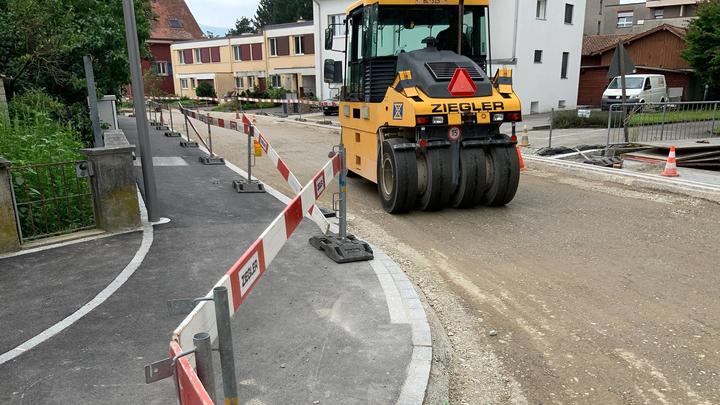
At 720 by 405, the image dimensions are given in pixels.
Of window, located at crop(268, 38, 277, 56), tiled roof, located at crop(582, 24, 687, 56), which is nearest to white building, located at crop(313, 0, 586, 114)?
tiled roof, located at crop(582, 24, 687, 56)

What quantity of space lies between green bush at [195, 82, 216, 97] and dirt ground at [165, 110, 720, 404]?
43.2 metres

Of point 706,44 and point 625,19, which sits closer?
point 706,44

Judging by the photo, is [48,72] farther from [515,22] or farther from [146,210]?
[515,22]

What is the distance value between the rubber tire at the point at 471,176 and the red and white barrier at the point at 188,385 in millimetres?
6283

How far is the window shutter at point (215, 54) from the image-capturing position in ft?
161

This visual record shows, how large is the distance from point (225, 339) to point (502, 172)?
20.9 feet

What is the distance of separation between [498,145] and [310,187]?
4277mm

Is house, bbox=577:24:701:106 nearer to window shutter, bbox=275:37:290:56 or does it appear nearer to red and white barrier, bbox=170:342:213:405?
window shutter, bbox=275:37:290:56

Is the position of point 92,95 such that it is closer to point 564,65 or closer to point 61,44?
point 61,44

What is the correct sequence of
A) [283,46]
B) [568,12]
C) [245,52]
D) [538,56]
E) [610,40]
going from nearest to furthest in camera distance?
[538,56] < [568,12] < [610,40] < [283,46] < [245,52]

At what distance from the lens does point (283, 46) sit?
138ft

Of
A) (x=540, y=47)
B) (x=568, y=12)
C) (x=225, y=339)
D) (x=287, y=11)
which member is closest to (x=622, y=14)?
(x=568, y=12)

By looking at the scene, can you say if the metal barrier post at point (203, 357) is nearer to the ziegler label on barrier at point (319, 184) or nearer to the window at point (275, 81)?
the ziegler label on barrier at point (319, 184)

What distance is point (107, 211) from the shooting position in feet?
21.5
